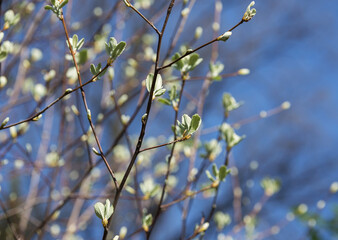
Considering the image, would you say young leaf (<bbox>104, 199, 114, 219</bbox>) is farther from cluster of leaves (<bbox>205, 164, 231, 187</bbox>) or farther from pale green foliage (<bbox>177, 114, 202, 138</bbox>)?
cluster of leaves (<bbox>205, 164, 231, 187</bbox>)

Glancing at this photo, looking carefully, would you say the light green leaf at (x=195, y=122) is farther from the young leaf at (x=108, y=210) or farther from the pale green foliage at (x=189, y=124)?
the young leaf at (x=108, y=210)

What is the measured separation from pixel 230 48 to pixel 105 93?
4.65 metres

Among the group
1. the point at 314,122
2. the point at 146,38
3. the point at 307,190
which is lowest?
the point at 307,190

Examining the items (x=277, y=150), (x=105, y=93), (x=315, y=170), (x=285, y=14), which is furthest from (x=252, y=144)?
(x=105, y=93)

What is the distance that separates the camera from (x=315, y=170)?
603 cm

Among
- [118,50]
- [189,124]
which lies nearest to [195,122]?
[189,124]

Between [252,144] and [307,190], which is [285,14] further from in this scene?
[307,190]

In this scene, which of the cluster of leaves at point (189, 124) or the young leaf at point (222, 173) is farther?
the young leaf at point (222, 173)

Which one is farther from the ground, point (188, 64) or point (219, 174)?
point (188, 64)

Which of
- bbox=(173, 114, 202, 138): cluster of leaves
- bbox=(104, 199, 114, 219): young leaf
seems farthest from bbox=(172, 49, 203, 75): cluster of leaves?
bbox=(104, 199, 114, 219): young leaf

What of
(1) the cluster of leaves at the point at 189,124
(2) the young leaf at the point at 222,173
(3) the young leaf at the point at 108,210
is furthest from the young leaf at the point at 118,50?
(2) the young leaf at the point at 222,173

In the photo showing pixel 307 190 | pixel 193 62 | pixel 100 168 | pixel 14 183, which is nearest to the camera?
pixel 193 62

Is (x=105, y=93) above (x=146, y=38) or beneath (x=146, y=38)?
beneath

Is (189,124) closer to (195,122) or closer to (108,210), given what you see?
(195,122)
